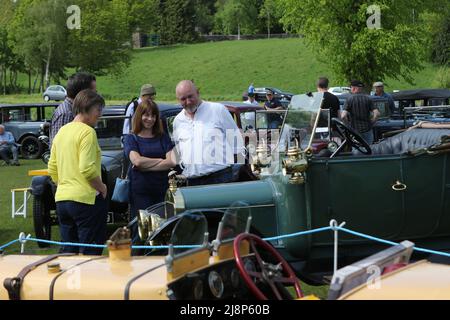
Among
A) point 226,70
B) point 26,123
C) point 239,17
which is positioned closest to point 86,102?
point 26,123

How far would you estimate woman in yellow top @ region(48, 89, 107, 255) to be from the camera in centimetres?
477

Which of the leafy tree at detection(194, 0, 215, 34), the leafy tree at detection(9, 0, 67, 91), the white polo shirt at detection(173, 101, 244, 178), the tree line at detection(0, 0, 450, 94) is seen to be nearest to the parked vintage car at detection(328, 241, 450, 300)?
the white polo shirt at detection(173, 101, 244, 178)

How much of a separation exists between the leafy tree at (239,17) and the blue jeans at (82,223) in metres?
87.0

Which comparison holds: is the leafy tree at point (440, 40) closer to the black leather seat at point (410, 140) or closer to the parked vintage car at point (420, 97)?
the parked vintage car at point (420, 97)

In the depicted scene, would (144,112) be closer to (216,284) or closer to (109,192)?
(109,192)

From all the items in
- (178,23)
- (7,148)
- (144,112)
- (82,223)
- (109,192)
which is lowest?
(7,148)

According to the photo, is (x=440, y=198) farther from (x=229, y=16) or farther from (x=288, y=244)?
(x=229, y=16)

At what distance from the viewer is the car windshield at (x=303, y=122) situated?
17.9 feet

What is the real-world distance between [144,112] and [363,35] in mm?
21644

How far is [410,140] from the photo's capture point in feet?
20.2

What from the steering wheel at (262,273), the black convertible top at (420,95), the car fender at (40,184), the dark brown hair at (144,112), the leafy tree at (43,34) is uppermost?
the leafy tree at (43,34)

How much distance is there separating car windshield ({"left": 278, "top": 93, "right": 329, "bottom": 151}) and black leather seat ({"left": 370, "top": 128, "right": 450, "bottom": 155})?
3.11 ft

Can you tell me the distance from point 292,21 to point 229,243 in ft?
87.1

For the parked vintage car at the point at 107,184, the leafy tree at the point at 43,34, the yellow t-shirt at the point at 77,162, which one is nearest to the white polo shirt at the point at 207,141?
the parked vintage car at the point at 107,184
